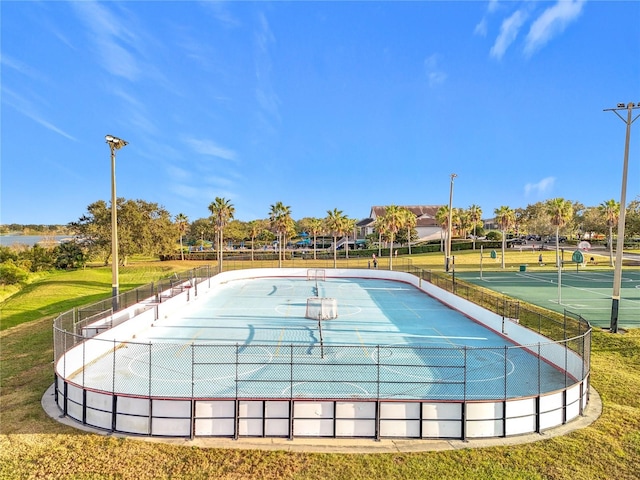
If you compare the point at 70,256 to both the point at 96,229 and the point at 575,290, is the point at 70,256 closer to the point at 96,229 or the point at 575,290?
the point at 96,229

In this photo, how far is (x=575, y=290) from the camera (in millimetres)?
36344

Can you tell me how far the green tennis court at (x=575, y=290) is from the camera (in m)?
26.2

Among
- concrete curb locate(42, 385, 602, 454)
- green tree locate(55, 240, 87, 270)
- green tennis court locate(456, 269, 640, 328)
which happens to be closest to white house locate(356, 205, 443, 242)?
green tennis court locate(456, 269, 640, 328)

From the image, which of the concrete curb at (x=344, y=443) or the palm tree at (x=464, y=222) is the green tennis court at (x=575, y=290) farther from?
the palm tree at (x=464, y=222)

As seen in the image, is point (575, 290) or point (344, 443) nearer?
point (344, 443)

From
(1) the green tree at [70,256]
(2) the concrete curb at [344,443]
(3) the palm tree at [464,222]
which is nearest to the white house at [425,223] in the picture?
(3) the palm tree at [464,222]

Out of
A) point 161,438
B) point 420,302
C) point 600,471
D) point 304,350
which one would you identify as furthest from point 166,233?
point 600,471

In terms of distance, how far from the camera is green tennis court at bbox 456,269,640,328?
26.2 metres

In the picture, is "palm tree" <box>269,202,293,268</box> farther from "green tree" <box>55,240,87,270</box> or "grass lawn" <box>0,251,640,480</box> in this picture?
"grass lawn" <box>0,251,640,480</box>

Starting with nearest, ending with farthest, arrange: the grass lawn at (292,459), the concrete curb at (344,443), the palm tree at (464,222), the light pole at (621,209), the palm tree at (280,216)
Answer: the grass lawn at (292,459) → the concrete curb at (344,443) → the light pole at (621,209) → the palm tree at (280,216) → the palm tree at (464,222)

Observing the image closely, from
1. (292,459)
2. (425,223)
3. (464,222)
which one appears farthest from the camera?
(425,223)

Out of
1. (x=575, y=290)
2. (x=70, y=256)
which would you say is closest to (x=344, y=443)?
(x=575, y=290)

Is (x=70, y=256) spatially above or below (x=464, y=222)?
below

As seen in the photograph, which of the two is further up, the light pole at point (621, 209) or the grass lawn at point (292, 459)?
the light pole at point (621, 209)
